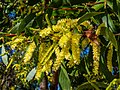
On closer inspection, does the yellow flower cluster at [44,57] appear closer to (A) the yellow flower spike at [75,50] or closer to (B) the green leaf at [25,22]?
(A) the yellow flower spike at [75,50]

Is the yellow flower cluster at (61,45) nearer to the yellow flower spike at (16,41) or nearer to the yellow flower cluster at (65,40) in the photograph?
the yellow flower cluster at (65,40)

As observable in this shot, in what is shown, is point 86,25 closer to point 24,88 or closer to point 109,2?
point 109,2

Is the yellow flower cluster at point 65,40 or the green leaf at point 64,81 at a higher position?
the yellow flower cluster at point 65,40

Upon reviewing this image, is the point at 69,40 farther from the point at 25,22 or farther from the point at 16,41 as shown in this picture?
the point at 25,22

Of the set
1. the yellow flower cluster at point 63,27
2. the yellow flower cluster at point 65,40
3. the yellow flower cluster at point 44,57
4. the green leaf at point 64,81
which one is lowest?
the green leaf at point 64,81

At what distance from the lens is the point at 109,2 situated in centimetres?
147

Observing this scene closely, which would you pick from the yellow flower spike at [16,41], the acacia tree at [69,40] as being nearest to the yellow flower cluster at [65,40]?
the acacia tree at [69,40]

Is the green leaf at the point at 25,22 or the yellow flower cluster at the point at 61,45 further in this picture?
the green leaf at the point at 25,22

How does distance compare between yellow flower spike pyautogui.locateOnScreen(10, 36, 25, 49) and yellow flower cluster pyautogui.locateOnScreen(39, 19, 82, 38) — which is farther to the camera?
yellow flower spike pyautogui.locateOnScreen(10, 36, 25, 49)

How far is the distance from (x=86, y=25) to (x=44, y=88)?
174cm

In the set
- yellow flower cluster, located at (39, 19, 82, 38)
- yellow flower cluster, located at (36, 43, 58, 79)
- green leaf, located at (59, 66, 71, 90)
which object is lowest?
green leaf, located at (59, 66, 71, 90)

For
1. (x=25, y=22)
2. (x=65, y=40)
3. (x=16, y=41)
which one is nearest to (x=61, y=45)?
(x=65, y=40)

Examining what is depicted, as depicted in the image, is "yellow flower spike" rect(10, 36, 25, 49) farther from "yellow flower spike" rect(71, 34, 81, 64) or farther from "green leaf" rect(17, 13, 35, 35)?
"yellow flower spike" rect(71, 34, 81, 64)

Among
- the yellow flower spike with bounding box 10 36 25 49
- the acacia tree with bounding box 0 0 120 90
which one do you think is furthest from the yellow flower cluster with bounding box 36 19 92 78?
the yellow flower spike with bounding box 10 36 25 49
